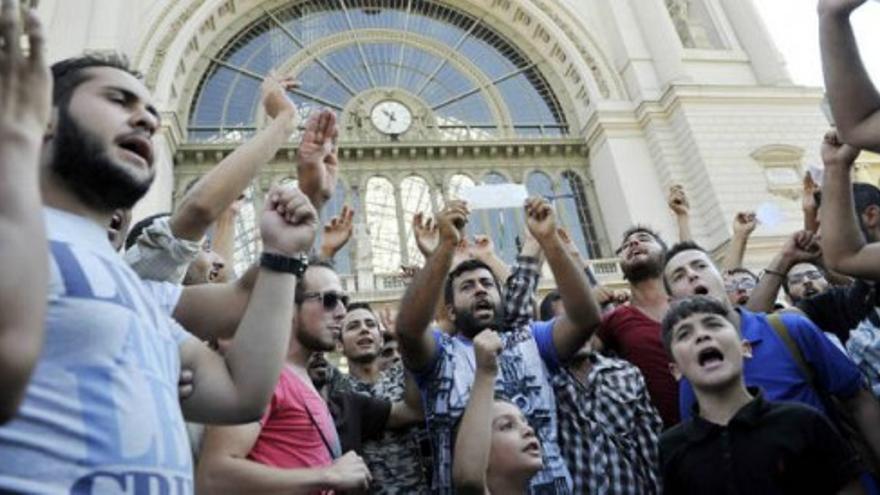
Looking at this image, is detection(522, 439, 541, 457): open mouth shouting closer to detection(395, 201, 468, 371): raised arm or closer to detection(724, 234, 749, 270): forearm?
detection(395, 201, 468, 371): raised arm

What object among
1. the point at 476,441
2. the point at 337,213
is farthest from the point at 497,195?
the point at 337,213

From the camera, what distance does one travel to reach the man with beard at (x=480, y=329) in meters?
2.54

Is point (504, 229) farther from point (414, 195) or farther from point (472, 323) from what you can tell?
point (472, 323)

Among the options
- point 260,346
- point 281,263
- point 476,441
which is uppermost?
point 281,263

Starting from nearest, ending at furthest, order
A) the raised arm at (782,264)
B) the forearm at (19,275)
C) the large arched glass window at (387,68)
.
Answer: the forearm at (19,275), the raised arm at (782,264), the large arched glass window at (387,68)

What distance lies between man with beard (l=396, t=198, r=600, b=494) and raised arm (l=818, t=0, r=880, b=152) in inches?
48.2

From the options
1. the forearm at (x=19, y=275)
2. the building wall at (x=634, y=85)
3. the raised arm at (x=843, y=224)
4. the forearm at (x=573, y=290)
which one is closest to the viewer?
the forearm at (x=19, y=275)

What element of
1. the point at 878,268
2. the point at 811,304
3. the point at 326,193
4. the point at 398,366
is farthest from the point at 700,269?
the point at 326,193

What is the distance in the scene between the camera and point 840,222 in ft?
7.25

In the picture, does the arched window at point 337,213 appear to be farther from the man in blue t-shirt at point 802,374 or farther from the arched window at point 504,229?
the man in blue t-shirt at point 802,374

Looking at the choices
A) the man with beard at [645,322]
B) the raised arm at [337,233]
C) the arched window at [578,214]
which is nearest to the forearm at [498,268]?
the man with beard at [645,322]

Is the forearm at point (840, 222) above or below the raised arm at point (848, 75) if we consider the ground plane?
below

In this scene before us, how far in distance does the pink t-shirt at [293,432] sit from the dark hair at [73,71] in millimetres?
1182

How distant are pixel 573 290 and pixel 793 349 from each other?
1.01 meters
